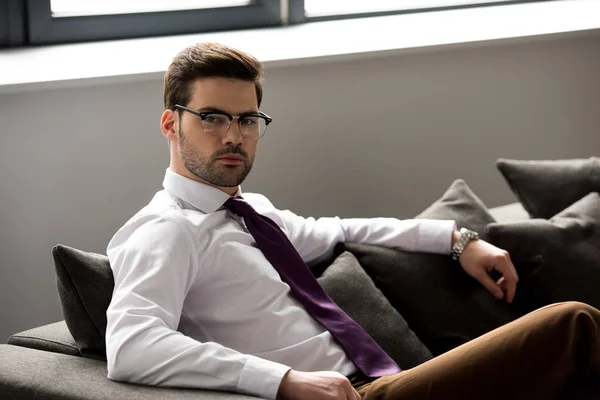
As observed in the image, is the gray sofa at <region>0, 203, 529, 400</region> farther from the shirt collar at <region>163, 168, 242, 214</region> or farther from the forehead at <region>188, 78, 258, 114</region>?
the forehead at <region>188, 78, 258, 114</region>

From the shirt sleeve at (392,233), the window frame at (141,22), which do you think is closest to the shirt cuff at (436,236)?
the shirt sleeve at (392,233)

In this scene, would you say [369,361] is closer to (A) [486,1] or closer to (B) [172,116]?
(B) [172,116]

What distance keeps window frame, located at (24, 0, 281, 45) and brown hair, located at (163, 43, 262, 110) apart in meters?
1.03

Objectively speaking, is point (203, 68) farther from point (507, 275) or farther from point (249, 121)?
point (507, 275)

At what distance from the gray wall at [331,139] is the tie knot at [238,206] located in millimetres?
740

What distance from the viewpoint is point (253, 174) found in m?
3.37

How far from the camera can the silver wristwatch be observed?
277 centimetres

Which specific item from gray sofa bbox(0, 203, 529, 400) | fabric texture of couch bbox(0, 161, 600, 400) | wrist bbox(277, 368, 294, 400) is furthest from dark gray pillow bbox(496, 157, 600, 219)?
gray sofa bbox(0, 203, 529, 400)

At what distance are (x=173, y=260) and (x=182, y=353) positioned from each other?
0.74 ft

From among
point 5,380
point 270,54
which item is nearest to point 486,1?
point 270,54

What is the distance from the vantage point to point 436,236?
2.79 metres

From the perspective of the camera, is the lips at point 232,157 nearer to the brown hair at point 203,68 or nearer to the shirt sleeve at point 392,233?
the brown hair at point 203,68

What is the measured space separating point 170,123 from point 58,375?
2.08ft

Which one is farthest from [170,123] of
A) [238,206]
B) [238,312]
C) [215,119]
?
[238,312]
